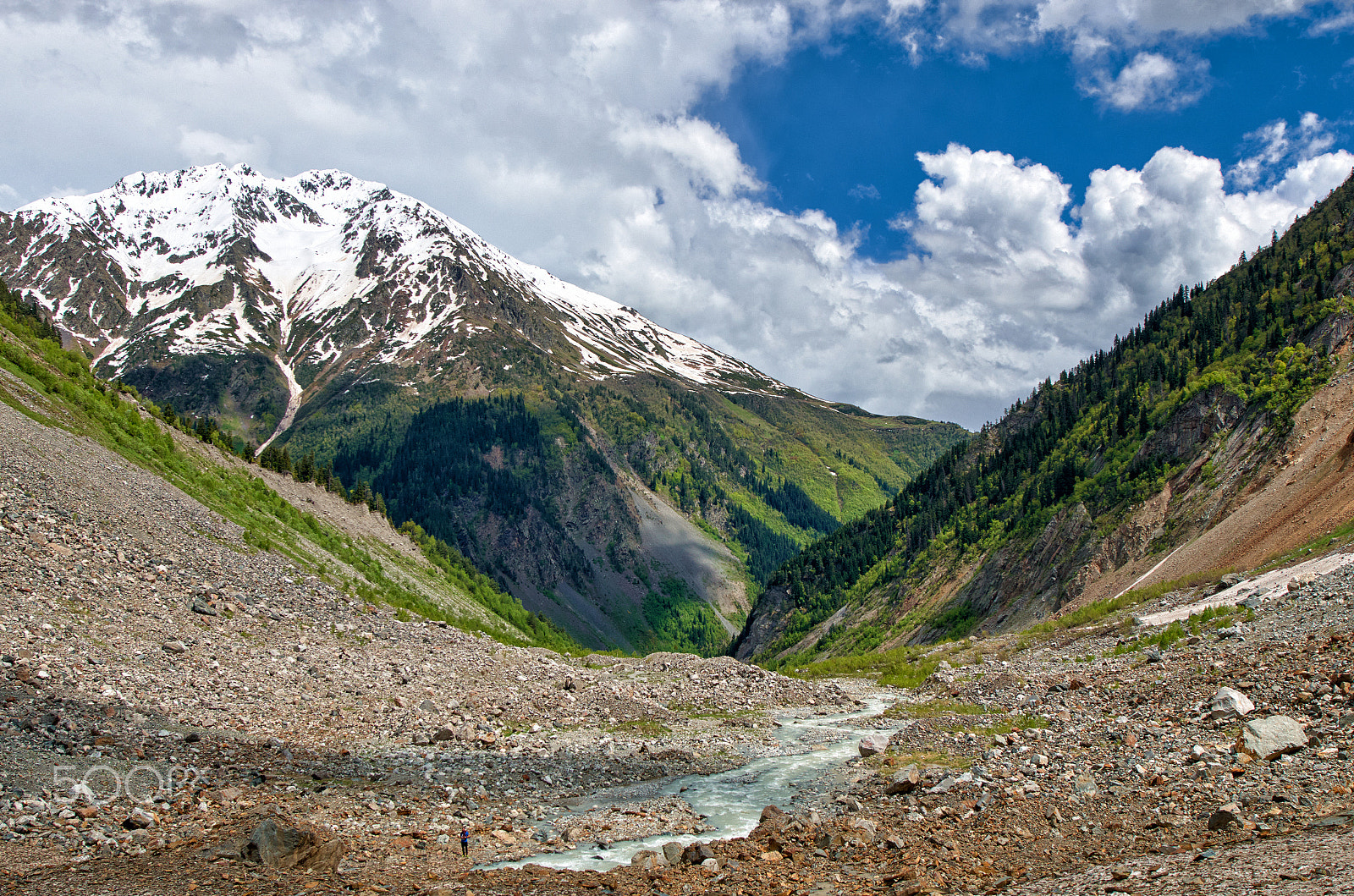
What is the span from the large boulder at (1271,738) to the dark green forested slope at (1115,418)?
177 feet

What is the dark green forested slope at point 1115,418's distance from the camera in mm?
67938

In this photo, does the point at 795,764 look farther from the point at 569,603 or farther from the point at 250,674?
the point at 569,603

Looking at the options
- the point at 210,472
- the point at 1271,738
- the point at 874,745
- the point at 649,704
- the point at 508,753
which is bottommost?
the point at 508,753

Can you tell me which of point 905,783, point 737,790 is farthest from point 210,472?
point 905,783

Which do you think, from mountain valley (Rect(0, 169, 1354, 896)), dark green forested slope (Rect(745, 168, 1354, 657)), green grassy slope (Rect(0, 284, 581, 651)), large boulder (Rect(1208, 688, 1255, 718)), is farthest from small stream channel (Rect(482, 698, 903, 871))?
dark green forested slope (Rect(745, 168, 1354, 657))

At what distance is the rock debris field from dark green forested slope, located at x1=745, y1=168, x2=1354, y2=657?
40.1 meters

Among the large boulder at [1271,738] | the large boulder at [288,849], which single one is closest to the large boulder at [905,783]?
the large boulder at [1271,738]

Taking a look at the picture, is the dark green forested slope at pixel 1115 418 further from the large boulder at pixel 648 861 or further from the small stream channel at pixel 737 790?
the large boulder at pixel 648 861

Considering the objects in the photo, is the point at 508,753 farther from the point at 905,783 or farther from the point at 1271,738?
the point at 1271,738

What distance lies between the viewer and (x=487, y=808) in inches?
825

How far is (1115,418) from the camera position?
3499 inches

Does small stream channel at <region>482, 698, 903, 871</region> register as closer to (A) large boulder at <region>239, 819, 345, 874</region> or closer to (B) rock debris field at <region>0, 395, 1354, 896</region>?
(B) rock debris field at <region>0, 395, 1354, 896</region>

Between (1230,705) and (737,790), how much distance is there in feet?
49.2

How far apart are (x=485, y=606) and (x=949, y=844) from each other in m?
71.4
